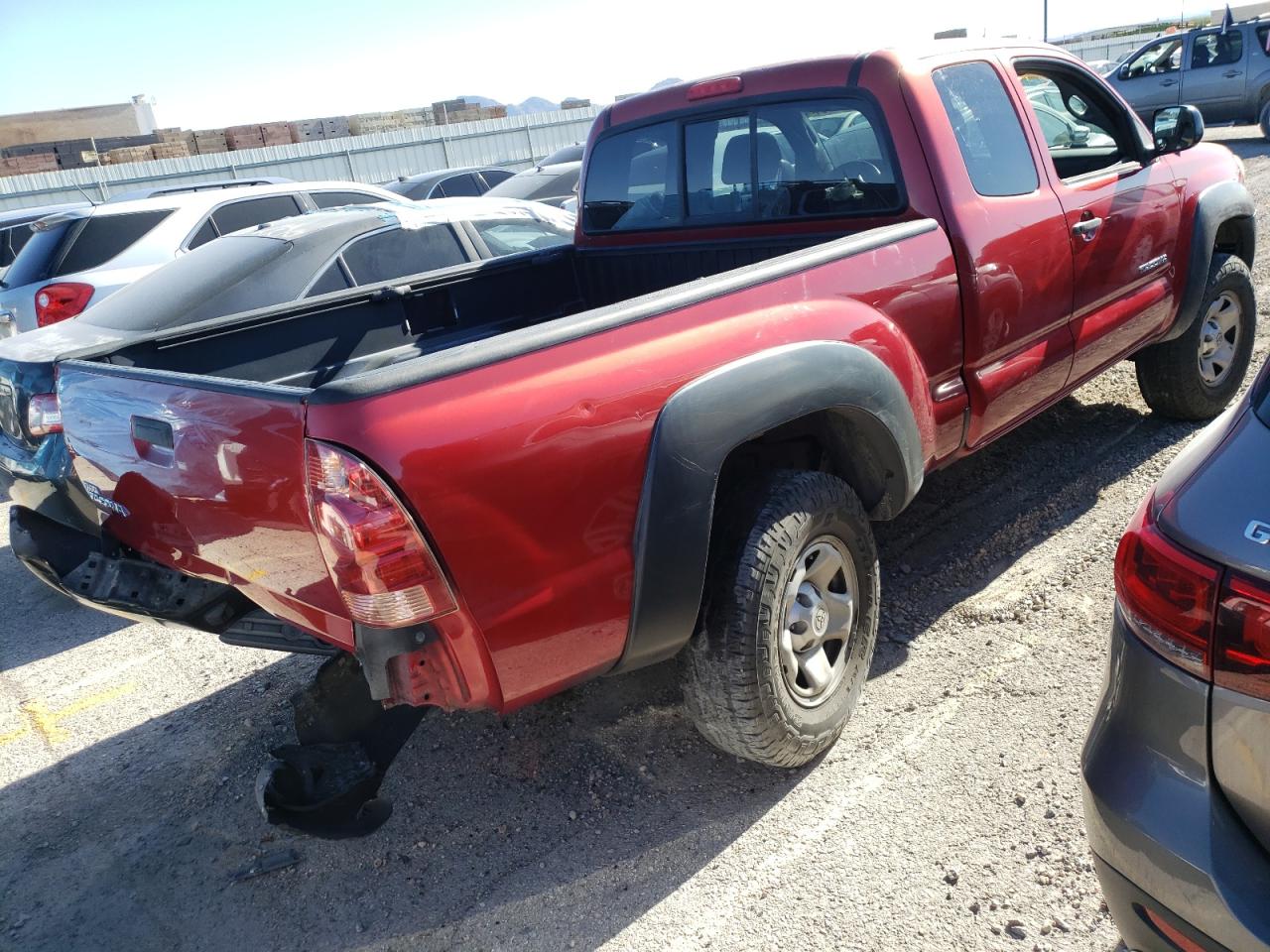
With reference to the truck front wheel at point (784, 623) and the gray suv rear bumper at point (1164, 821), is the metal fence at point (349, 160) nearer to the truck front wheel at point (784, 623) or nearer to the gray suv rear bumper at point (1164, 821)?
the truck front wheel at point (784, 623)

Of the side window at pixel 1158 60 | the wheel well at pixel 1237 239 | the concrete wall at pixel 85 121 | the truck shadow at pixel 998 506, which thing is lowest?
the truck shadow at pixel 998 506

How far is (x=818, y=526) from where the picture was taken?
8.96ft

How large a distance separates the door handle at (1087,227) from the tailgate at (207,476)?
296cm

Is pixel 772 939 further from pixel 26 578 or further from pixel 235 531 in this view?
pixel 26 578

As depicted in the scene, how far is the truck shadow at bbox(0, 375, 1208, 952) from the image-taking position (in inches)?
100

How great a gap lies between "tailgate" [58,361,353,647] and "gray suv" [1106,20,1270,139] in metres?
16.3

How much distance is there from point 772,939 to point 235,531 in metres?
1.60

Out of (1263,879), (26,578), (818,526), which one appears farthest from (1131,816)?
(26,578)

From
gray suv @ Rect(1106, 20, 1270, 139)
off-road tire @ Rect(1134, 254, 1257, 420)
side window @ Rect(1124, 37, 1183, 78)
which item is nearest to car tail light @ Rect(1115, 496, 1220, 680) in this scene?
off-road tire @ Rect(1134, 254, 1257, 420)

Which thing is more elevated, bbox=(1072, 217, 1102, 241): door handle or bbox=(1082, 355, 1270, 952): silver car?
A: bbox=(1072, 217, 1102, 241): door handle

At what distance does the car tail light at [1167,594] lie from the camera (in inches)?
59.5

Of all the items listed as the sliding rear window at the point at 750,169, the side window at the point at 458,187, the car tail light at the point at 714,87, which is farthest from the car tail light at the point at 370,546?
the side window at the point at 458,187

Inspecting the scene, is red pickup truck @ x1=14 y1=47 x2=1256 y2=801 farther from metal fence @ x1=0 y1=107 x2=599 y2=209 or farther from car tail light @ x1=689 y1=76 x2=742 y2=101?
metal fence @ x1=0 y1=107 x2=599 y2=209

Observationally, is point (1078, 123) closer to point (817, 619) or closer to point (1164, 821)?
point (817, 619)
